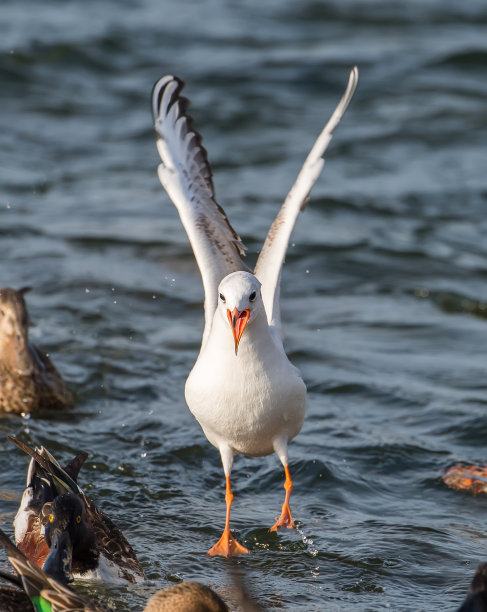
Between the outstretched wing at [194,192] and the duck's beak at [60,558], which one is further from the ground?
the outstretched wing at [194,192]

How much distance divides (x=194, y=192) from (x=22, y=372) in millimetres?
2458

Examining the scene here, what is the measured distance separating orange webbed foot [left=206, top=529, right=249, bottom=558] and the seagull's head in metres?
1.24

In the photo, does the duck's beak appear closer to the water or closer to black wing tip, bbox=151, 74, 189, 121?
the water

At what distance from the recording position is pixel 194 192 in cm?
756

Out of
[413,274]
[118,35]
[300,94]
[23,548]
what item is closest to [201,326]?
[413,274]

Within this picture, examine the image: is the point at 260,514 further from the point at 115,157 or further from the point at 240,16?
the point at 240,16

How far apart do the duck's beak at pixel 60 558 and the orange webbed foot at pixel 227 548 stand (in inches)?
42.5

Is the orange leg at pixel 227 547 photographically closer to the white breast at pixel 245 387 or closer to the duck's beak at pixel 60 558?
the white breast at pixel 245 387

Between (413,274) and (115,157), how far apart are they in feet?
20.0

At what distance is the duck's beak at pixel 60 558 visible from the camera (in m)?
Result: 5.70

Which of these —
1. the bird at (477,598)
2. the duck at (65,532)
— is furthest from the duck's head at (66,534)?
the bird at (477,598)

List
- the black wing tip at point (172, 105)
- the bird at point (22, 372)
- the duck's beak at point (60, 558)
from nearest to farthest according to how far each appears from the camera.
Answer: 1. the duck's beak at point (60, 558)
2. the black wing tip at point (172, 105)
3. the bird at point (22, 372)

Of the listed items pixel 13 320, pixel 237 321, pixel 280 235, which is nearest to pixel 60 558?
pixel 237 321

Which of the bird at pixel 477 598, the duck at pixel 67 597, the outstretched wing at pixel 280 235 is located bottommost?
the duck at pixel 67 597
